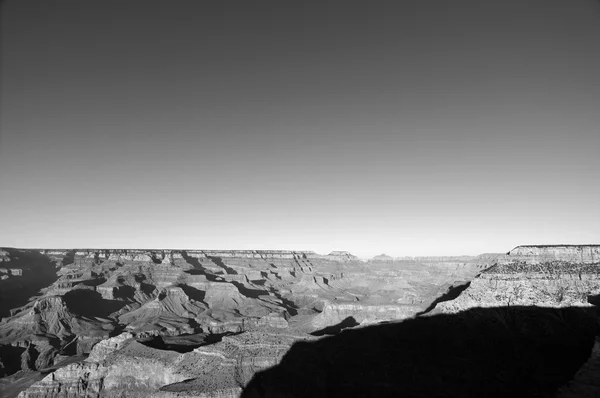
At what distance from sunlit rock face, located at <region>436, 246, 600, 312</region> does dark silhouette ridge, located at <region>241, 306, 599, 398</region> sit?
2323 millimetres

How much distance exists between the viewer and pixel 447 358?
6122 cm

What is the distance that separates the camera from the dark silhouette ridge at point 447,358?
53.4 meters

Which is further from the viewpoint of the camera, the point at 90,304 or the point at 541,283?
the point at 90,304

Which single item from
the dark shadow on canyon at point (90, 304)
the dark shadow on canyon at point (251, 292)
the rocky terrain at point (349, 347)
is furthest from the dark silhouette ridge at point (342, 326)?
the dark shadow on canyon at point (90, 304)

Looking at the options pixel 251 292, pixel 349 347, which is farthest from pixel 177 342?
pixel 251 292

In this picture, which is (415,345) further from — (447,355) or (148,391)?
(148,391)

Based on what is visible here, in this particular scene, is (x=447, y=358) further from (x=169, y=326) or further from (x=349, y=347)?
(x=169, y=326)

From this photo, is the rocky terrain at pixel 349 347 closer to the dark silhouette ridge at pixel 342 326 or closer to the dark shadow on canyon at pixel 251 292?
the dark silhouette ridge at pixel 342 326

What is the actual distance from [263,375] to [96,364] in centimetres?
2857

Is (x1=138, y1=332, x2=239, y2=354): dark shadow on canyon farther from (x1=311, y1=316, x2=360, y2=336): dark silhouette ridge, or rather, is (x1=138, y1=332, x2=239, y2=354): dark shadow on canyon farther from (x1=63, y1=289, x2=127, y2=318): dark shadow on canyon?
(x1=63, y1=289, x2=127, y2=318): dark shadow on canyon

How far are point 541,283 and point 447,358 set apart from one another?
29.3 meters

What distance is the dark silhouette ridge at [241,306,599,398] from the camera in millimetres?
53375

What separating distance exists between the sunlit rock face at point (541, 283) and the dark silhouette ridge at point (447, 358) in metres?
2.32

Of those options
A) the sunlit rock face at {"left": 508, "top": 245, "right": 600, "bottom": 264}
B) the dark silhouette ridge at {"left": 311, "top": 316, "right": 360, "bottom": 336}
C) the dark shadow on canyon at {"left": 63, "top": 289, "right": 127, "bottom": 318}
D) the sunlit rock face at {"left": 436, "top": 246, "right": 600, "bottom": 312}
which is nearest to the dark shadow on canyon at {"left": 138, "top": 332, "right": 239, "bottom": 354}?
the dark silhouette ridge at {"left": 311, "top": 316, "right": 360, "bottom": 336}
